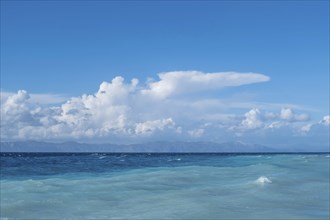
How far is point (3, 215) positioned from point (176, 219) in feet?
31.6

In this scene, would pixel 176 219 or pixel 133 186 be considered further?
pixel 133 186

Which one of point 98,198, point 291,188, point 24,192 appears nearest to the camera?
point 98,198

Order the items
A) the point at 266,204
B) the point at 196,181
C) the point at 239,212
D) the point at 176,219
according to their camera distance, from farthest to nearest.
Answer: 1. the point at 196,181
2. the point at 266,204
3. the point at 239,212
4. the point at 176,219

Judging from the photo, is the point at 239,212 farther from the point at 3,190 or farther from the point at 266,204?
the point at 3,190

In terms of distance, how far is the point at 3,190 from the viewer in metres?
37.5

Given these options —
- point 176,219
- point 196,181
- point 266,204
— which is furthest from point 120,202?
point 196,181

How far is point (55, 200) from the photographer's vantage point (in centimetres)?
3100

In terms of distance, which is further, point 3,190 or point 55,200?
point 3,190

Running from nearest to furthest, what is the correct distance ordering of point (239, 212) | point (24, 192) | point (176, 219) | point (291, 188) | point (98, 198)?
point (176, 219) → point (239, 212) → point (98, 198) → point (24, 192) → point (291, 188)

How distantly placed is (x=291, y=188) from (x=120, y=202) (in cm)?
1537

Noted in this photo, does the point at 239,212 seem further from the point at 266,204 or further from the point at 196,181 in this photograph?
the point at 196,181

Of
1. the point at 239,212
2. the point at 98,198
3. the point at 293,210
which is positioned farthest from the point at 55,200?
the point at 293,210

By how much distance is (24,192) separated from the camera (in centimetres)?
A: 3544

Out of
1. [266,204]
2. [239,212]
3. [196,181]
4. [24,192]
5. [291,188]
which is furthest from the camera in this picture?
[196,181]
